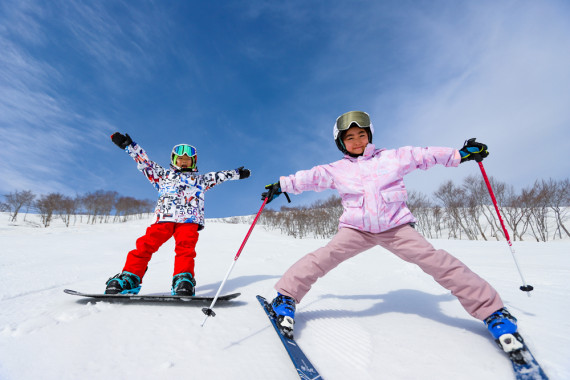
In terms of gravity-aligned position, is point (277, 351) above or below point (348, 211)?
below

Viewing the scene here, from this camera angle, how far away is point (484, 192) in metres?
33.1

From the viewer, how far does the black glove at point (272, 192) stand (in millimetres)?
2590

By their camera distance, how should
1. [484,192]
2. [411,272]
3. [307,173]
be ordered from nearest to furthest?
[307,173], [411,272], [484,192]

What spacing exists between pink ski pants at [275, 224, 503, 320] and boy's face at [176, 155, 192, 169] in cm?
222

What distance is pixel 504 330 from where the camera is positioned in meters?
1.45

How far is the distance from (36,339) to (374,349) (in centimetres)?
215


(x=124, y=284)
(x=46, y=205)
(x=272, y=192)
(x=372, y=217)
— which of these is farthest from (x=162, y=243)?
(x=46, y=205)

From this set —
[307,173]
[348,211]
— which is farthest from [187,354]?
[307,173]

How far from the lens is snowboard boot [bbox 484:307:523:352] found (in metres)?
1.38

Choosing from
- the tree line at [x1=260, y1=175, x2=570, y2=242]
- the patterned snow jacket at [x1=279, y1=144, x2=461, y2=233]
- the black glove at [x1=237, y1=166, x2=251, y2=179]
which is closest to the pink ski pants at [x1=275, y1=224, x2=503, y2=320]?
the patterned snow jacket at [x1=279, y1=144, x2=461, y2=233]

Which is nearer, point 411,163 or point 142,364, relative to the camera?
point 142,364

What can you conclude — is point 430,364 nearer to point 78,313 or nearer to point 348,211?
point 348,211

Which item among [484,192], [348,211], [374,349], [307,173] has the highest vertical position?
[484,192]

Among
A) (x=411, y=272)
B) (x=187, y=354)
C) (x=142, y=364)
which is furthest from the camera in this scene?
(x=411, y=272)
